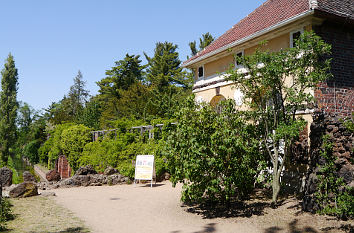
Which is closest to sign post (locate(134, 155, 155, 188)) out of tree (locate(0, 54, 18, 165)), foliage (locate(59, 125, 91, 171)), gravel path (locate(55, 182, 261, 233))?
gravel path (locate(55, 182, 261, 233))

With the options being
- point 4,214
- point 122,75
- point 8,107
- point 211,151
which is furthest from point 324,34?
point 8,107

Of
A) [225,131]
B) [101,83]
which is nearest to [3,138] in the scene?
[101,83]

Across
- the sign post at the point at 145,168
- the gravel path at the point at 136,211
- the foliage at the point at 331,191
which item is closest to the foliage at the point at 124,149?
the sign post at the point at 145,168

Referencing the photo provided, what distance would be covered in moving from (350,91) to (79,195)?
33.1ft

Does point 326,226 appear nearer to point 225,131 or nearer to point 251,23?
point 225,131

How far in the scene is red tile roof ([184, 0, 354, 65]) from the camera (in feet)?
35.9

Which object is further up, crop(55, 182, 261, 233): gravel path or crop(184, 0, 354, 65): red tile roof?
crop(184, 0, 354, 65): red tile roof

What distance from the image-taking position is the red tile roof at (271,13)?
11.0 m

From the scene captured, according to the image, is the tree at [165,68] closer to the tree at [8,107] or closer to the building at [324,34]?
the tree at [8,107]

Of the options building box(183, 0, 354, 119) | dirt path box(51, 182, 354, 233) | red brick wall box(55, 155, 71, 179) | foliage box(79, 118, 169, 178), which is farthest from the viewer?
red brick wall box(55, 155, 71, 179)

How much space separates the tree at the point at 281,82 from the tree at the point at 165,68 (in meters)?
30.2

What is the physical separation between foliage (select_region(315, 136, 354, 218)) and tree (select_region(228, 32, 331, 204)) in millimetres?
836

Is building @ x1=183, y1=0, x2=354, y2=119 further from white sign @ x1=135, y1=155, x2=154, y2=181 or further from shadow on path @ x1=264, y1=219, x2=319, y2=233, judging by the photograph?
white sign @ x1=135, y1=155, x2=154, y2=181

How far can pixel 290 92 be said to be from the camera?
7.73 m
